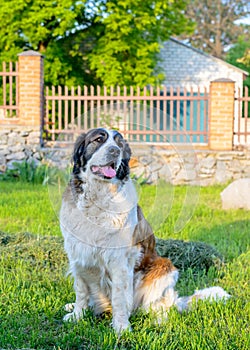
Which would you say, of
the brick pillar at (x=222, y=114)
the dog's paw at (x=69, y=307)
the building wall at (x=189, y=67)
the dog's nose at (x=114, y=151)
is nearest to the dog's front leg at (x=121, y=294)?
the dog's paw at (x=69, y=307)

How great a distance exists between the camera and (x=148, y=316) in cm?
428

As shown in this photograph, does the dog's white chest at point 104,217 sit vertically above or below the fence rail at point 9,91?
below

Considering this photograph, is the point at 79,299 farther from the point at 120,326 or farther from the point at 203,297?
the point at 203,297

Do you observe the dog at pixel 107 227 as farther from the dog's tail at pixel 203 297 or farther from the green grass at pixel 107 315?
the dog's tail at pixel 203 297

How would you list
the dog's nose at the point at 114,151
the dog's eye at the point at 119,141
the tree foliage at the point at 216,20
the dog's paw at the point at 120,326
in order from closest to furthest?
the dog's nose at the point at 114,151
the dog's eye at the point at 119,141
the dog's paw at the point at 120,326
the tree foliage at the point at 216,20

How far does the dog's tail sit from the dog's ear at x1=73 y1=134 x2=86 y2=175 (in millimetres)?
1388

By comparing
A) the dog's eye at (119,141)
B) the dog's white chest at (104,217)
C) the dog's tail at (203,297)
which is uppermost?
the dog's eye at (119,141)

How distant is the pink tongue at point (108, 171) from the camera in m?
3.70

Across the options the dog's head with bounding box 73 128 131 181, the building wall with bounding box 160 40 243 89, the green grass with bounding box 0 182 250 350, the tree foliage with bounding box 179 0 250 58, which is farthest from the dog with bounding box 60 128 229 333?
the tree foliage with bounding box 179 0 250 58

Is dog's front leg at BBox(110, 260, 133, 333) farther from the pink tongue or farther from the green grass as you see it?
the pink tongue

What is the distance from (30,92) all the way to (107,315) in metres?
10.1

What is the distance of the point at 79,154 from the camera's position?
3883mm

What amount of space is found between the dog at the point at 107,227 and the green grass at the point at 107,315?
20 centimetres

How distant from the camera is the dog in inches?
148
